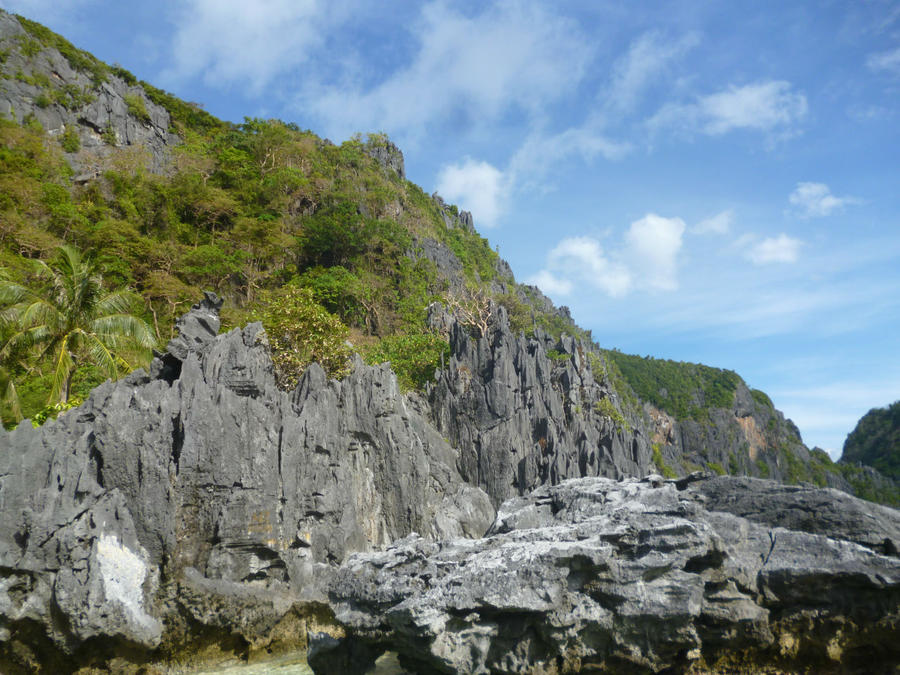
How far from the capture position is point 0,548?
9.85 metres

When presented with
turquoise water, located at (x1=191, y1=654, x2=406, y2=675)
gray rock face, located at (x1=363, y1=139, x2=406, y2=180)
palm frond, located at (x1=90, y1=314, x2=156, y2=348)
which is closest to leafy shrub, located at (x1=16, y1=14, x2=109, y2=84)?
gray rock face, located at (x1=363, y1=139, x2=406, y2=180)

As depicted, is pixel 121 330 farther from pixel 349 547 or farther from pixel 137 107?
pixel 137 107

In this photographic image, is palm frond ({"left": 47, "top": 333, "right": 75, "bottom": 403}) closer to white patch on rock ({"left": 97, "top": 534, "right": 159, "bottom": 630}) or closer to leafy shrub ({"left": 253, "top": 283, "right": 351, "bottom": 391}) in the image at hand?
leafy shrub ({"left": 253, "top": 283, "right": 351, "bottom": 391})

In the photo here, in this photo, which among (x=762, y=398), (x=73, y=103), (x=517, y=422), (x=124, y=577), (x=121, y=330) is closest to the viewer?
(x=124, y=577)

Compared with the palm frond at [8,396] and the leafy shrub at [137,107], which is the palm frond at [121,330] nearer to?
the palm frond at [8,396]

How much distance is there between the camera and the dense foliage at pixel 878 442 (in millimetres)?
74450

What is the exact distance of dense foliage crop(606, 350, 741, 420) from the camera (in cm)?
7612

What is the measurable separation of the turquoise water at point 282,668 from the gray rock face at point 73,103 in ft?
96.0

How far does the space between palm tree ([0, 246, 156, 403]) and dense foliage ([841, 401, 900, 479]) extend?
88.4 meters

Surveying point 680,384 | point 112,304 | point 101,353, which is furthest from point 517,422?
point 680,384

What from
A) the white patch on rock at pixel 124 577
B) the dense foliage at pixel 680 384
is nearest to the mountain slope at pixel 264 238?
the white patch on rock at pixel 124 577

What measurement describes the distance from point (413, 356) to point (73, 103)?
2972 cm

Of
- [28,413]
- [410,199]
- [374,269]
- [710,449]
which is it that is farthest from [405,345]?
[710,449]

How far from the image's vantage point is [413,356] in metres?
25.8
